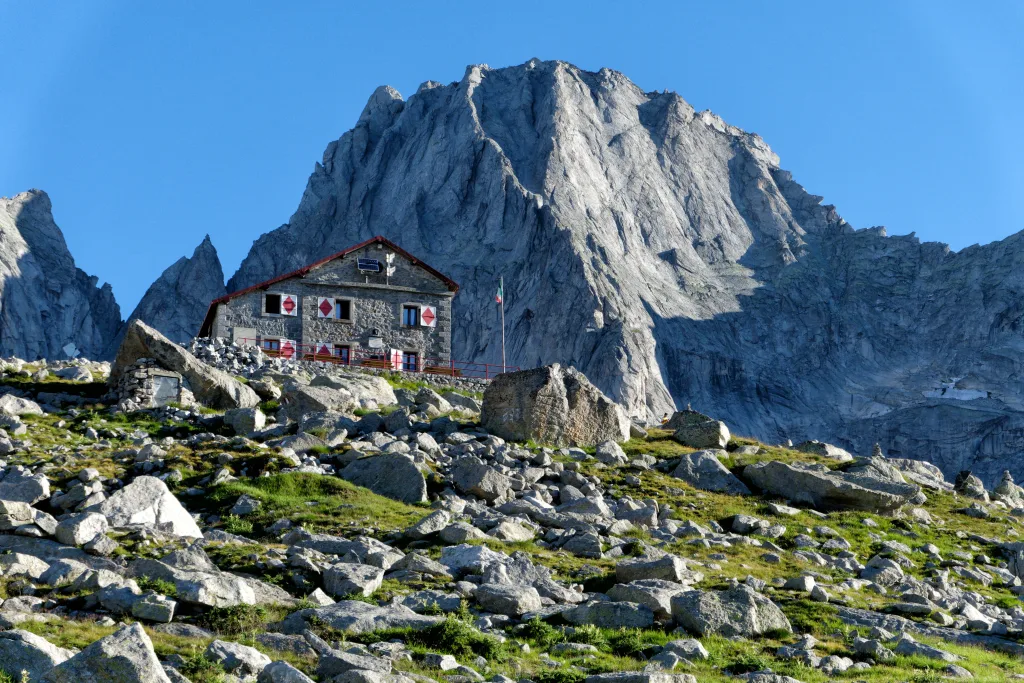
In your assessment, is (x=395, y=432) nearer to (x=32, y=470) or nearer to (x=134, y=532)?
(x=32, y=470)

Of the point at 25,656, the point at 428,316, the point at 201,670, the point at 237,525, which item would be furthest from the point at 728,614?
the point at 428,316

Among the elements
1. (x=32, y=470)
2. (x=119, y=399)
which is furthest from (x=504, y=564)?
(x=119, y=399)

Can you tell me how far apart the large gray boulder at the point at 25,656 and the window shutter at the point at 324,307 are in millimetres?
57850

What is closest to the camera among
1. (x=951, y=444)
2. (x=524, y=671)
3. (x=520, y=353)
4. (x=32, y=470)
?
(x=524, y=671)

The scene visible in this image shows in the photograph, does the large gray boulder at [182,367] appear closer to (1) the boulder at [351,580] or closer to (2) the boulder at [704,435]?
(2) the boulder at [704,435]

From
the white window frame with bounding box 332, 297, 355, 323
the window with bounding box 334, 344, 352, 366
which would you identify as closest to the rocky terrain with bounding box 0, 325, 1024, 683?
the window with bounding box 334, 344, 352, 366

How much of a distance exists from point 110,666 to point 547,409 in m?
30.0

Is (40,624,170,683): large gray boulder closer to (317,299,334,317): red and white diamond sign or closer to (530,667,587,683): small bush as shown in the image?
(530,667,587,683): small bush

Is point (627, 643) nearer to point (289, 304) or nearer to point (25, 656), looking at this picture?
point (25, 656)

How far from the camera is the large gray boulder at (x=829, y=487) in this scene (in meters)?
36.4

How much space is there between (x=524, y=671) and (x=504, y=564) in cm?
604

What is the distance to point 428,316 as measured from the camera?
72.4 meters

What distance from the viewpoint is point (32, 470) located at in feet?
103

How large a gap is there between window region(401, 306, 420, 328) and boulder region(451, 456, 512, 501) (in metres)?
39.4
